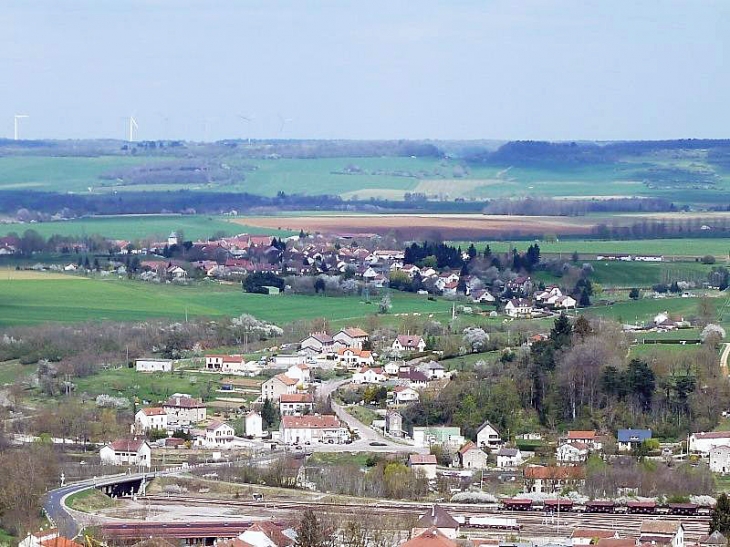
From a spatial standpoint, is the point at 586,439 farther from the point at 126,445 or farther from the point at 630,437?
the point at 126,445

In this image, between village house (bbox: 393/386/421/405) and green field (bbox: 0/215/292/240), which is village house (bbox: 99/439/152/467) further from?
green field (bbox: 0/215/292/240)

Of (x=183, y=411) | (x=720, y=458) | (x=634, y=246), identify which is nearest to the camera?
(x=720, y=458)

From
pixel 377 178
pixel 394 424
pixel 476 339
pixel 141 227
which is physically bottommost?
pixel 377 178

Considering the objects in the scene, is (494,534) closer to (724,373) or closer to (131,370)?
(724,373)

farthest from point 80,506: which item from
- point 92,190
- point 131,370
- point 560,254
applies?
point 92,190

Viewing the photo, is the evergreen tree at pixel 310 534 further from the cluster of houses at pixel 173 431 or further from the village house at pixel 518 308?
the village house at pixel 518 308

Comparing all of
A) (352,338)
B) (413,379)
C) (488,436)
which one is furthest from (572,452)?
(352,338)

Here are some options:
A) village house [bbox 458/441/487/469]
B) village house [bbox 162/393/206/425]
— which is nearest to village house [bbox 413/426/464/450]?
village house [bbox 458/441/487/469]
